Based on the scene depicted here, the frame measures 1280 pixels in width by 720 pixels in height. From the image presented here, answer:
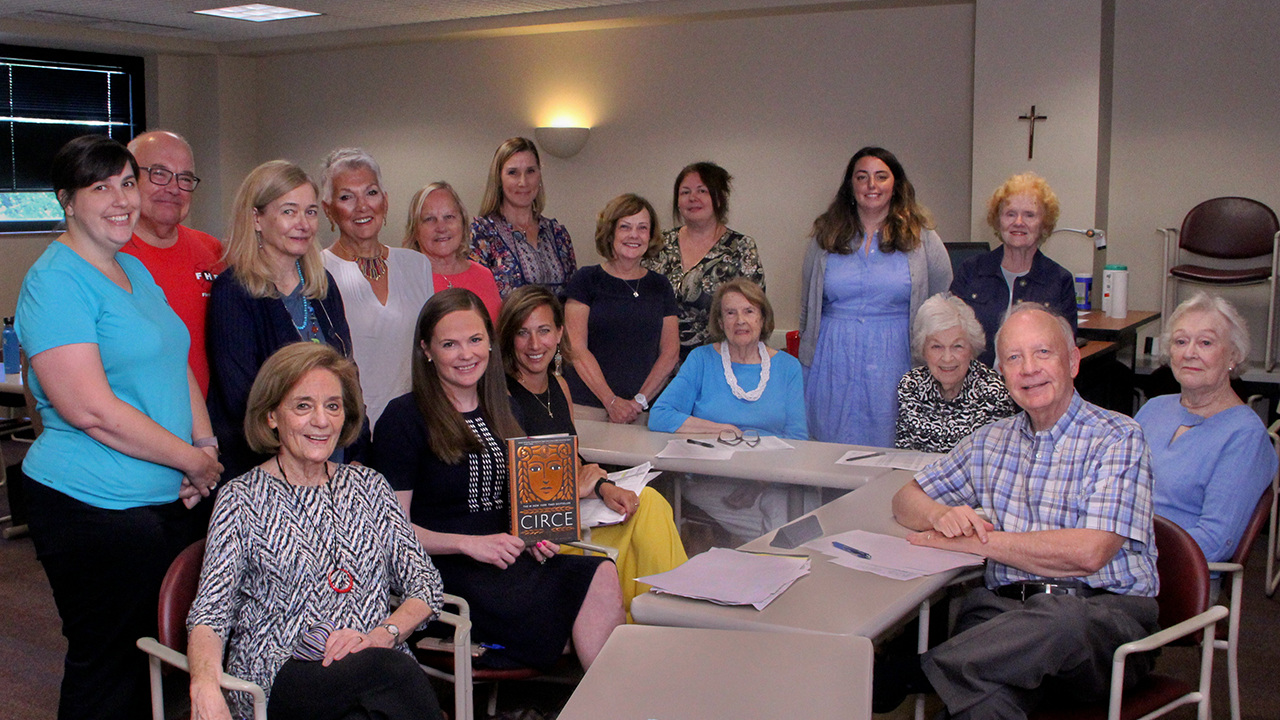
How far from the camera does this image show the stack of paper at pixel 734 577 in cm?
190

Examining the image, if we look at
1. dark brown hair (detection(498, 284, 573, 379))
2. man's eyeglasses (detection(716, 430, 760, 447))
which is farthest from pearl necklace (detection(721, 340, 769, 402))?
dark brown hair (detection(498, 284, 573, 379))

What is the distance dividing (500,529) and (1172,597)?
59.4 inches

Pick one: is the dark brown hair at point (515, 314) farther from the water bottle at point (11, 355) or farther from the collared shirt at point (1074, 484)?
the water bottle at point (11, 355)

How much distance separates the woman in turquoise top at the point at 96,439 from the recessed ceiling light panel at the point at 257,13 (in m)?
5.13

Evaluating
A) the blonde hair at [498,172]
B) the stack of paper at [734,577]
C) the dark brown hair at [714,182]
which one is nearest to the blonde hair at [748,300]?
the dark brown hair at [714,182]

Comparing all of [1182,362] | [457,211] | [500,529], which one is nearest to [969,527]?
[1182,362]

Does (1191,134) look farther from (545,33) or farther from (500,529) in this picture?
(500,529)

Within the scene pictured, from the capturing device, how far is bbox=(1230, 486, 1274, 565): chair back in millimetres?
2318

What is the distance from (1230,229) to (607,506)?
459 centimetres

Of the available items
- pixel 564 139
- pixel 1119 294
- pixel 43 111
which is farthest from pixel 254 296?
pixel 43 111

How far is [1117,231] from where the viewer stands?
6.24 meters

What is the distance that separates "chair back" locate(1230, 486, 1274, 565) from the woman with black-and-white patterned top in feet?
5.78

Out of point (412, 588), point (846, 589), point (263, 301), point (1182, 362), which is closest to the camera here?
point (846, 589)

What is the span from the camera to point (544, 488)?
8.04 ft
